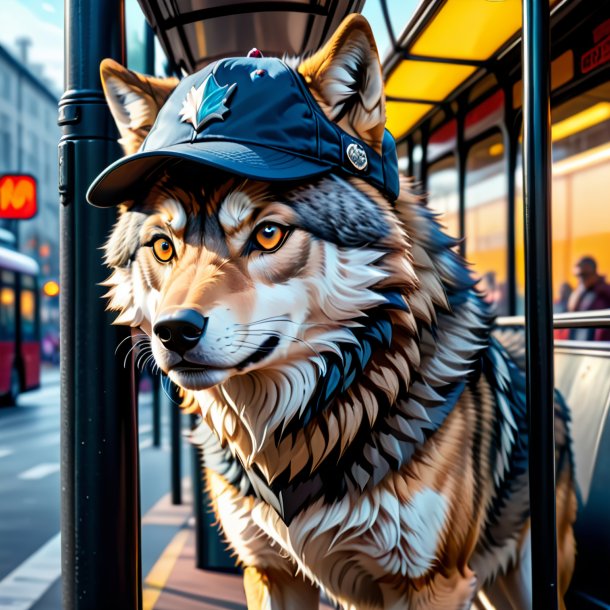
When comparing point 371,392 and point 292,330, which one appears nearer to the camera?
point 292,330

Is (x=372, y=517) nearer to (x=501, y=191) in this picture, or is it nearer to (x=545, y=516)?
(x=545, y=516)

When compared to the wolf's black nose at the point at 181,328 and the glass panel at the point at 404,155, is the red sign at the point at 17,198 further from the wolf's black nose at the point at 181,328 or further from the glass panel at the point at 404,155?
the wolf's black nose at the point at 181,328

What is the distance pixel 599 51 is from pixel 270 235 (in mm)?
2378

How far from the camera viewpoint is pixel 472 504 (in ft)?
5.44

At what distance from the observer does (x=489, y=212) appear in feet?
13.9

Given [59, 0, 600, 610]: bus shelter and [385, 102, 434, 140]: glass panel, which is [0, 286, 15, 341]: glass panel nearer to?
[385, 102, 434, 140]: glass panel

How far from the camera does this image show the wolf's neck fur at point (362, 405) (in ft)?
4.89

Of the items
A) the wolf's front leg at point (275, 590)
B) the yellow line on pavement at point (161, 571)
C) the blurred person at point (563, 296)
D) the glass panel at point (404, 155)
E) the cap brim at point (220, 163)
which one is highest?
the glass panel at point (404, 155)

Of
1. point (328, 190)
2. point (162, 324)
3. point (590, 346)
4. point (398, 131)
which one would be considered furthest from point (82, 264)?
point (398, 131)

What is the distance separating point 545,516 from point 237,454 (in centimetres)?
76

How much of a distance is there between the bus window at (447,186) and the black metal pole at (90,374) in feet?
9.58

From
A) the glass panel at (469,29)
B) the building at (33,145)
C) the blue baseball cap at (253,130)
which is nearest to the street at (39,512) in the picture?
the blue baseball cap at (253,130)

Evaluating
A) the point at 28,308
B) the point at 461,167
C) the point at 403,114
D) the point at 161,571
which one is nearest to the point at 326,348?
the point at 403,114

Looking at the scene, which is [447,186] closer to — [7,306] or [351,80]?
[351,80]
